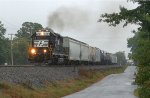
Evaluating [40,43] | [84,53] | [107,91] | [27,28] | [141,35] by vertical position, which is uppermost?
[27,28]

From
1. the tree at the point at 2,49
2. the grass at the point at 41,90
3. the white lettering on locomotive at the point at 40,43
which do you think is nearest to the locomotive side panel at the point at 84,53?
the grass at the point at 41,90

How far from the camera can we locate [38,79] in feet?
137

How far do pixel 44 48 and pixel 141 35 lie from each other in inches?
1302

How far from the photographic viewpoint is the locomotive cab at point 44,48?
51.0 m

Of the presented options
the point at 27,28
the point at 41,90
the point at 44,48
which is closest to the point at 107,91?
the point at 44,48

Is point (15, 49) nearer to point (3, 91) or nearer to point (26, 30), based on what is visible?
point (26, 30)

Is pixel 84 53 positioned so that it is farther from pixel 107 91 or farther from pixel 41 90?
pixel 41 90

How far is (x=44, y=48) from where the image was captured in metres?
51.4

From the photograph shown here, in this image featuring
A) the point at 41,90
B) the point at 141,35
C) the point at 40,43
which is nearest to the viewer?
the point at 141,35

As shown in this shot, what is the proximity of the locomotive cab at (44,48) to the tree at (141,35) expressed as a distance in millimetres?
25089

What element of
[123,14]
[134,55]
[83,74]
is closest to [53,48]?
[83,74]

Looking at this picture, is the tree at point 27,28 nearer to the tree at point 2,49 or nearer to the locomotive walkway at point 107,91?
the tree at point 2,49

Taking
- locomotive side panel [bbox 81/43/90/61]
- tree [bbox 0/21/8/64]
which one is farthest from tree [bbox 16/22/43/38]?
locomotive side panel [bbox 81/43/90/61]

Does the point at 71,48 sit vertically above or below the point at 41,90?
above
